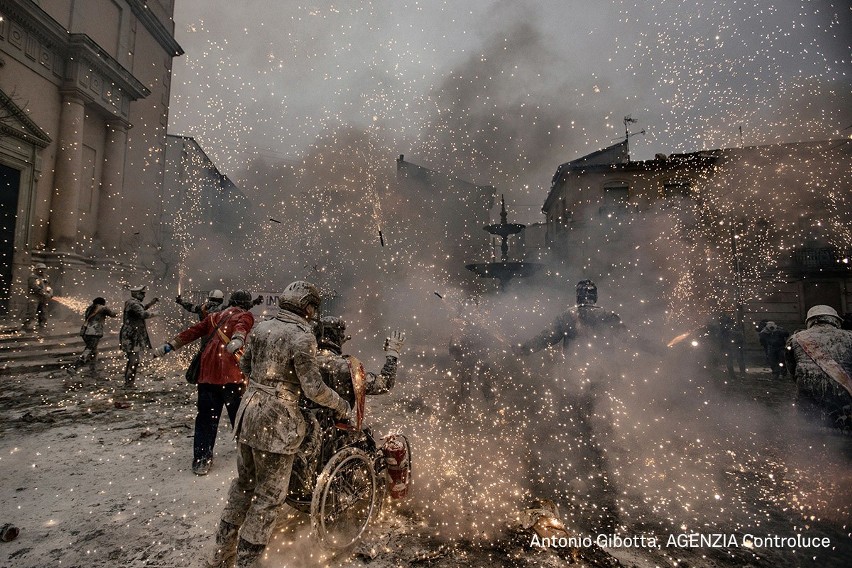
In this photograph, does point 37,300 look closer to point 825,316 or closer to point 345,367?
point 345,367

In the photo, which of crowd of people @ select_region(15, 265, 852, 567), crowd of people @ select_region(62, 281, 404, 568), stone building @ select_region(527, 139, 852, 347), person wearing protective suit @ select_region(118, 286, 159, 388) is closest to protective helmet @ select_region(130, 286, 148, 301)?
crowd of people @ select_region(15, 265, 852, 567)

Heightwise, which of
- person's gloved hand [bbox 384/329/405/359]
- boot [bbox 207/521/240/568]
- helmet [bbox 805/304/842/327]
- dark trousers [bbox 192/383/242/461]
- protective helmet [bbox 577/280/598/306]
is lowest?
boot [bbox 207/521/240/568]

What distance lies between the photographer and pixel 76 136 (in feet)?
44.4

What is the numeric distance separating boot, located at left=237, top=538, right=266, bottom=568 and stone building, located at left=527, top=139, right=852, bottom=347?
1948 centimetres

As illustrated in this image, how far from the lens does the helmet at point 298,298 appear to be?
2741 mm

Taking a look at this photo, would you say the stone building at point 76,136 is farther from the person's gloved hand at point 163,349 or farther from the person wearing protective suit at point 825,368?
the person wearing protective suit at point 825,368

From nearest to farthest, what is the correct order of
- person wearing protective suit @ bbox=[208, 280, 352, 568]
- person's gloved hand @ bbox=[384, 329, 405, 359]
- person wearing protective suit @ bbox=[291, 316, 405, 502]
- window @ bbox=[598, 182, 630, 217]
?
person wearing protective suit @ bbox=[208, 280, 352, 568] → person wearing protective suit @ bbox=[291, 316, 405, 502] → person's gloved hand @ bbox=[384, 329, 405, 359] → window @ bbox=[598, 182, 630, 217]

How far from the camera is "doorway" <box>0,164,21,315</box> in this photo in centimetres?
1143

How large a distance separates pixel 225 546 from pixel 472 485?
2610 mm

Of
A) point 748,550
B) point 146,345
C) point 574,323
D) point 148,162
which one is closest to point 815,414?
point 748,550

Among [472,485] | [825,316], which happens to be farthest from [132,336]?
[825,316]

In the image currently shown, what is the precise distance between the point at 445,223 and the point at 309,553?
29.8m

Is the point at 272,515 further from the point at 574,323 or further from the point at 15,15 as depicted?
the point at 15,15

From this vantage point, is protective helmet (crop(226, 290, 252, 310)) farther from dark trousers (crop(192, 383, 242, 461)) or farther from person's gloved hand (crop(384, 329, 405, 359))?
person's gloved hand (crop(384, 329, 405, 359))
